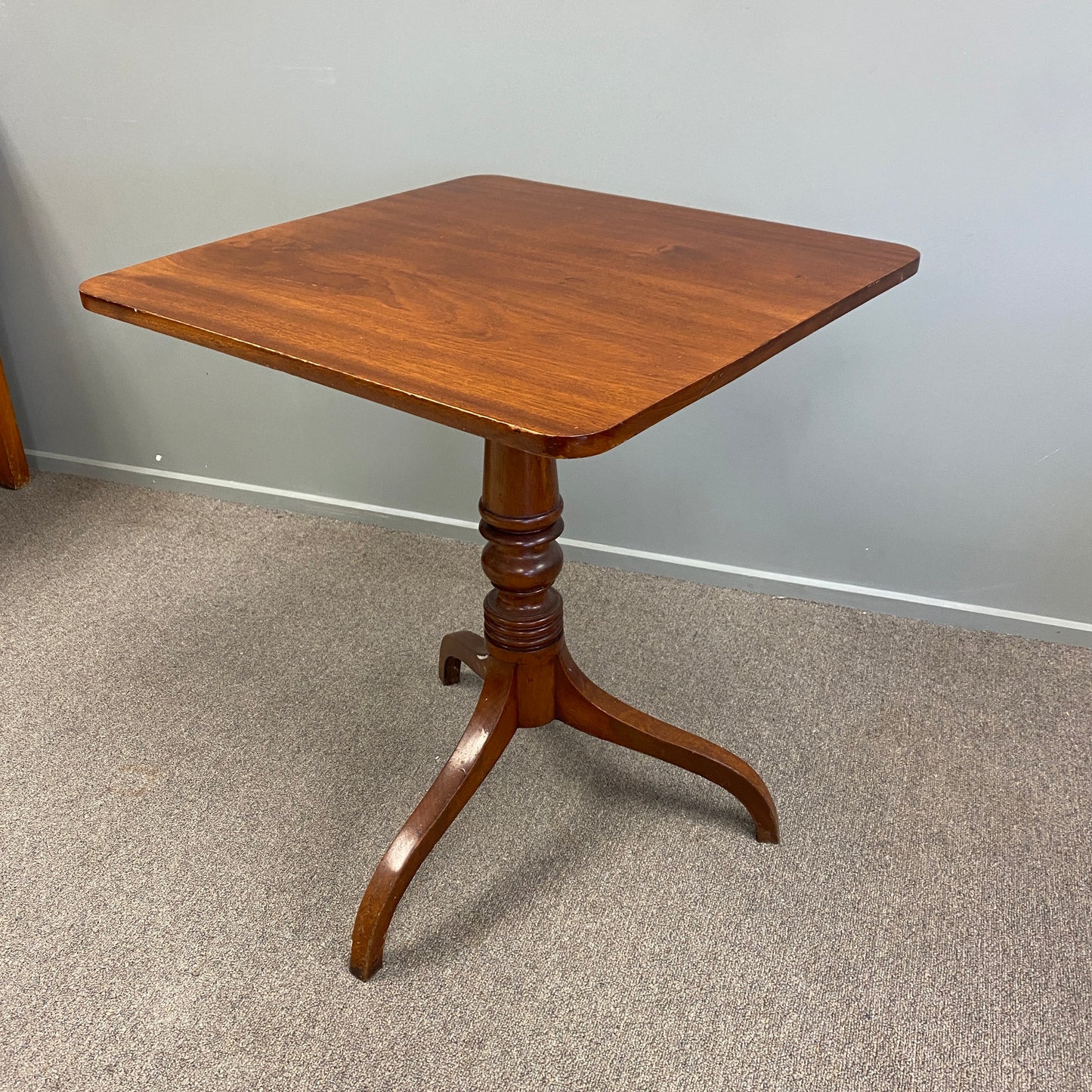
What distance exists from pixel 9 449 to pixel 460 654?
1.26 m

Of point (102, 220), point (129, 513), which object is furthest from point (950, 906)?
point (102, 220)

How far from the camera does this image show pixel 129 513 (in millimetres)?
2242

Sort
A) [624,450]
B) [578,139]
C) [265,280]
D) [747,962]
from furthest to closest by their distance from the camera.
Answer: [624,450], [578,139], [747,962], [265,280]

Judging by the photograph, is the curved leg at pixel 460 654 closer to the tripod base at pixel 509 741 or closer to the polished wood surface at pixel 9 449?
the tripod base at pixel 509 741

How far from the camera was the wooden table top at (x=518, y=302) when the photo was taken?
0.86 metres

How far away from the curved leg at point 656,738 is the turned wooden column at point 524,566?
4cm

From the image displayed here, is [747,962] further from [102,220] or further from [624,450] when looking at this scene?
[102,220]

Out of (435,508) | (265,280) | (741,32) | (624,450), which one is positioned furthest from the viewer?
(435,508)

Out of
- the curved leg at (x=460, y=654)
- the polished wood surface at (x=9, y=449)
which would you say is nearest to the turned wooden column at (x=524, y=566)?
the curved leg at (x=460, y=654)

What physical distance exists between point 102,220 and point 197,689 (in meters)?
0.97

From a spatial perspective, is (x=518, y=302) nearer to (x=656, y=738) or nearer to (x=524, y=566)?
(x=524, y=566)

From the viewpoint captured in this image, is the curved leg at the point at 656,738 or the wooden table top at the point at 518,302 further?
the curved leg at the point at 656,738

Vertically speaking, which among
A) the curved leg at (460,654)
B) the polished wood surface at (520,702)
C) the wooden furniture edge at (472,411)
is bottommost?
the curved leg at (460,654)

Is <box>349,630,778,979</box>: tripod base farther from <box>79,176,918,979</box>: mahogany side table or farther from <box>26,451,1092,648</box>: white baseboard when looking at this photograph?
<box>26,451,1092,648</box>: white baseboard
